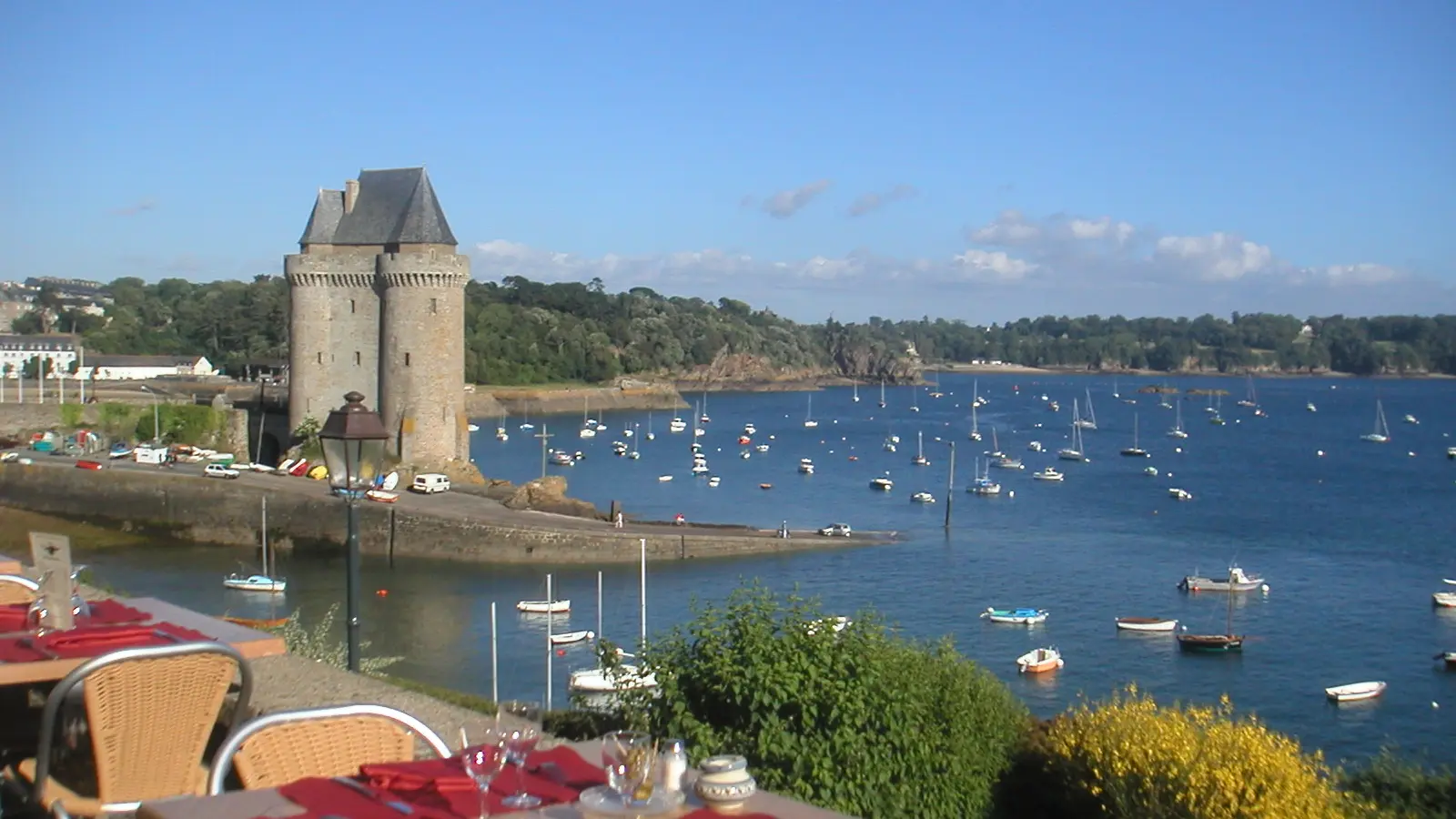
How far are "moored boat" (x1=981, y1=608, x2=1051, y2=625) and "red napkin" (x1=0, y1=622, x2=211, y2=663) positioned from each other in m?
24.2

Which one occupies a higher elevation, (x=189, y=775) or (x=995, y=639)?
(x=189, y=775)

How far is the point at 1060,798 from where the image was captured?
930 cm

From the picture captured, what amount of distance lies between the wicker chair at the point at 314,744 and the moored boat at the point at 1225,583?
3039 cm

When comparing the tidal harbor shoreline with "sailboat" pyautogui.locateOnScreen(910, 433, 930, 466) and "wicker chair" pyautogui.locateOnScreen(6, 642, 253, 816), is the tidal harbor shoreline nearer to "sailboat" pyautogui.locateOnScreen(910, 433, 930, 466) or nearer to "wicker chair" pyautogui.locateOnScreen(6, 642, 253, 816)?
"sailboat" pyautogui.locateOnScreen(910, 433, 930, 466)

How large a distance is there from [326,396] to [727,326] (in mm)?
106529

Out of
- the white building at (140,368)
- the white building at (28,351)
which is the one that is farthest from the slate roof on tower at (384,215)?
the white building at (28,351)

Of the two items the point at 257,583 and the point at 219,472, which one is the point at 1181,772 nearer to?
the point at 257,583

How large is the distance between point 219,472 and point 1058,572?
22.0 metres

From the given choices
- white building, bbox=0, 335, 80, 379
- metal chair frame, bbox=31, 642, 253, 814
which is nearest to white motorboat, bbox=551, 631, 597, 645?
metal chair frame, bbox=31, 642, 253, 814

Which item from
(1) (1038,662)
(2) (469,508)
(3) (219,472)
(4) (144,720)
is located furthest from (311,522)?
(4) (144,720)

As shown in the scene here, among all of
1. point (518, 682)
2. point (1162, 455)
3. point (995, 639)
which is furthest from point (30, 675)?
point (1162, 455)

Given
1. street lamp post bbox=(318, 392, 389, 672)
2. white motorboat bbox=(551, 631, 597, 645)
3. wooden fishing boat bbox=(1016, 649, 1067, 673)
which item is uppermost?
street lamp post bbox=(318, 392, 389, 672)

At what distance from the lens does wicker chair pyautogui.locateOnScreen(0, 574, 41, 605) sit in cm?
571

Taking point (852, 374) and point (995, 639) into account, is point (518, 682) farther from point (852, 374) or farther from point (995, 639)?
point (852, 374)
